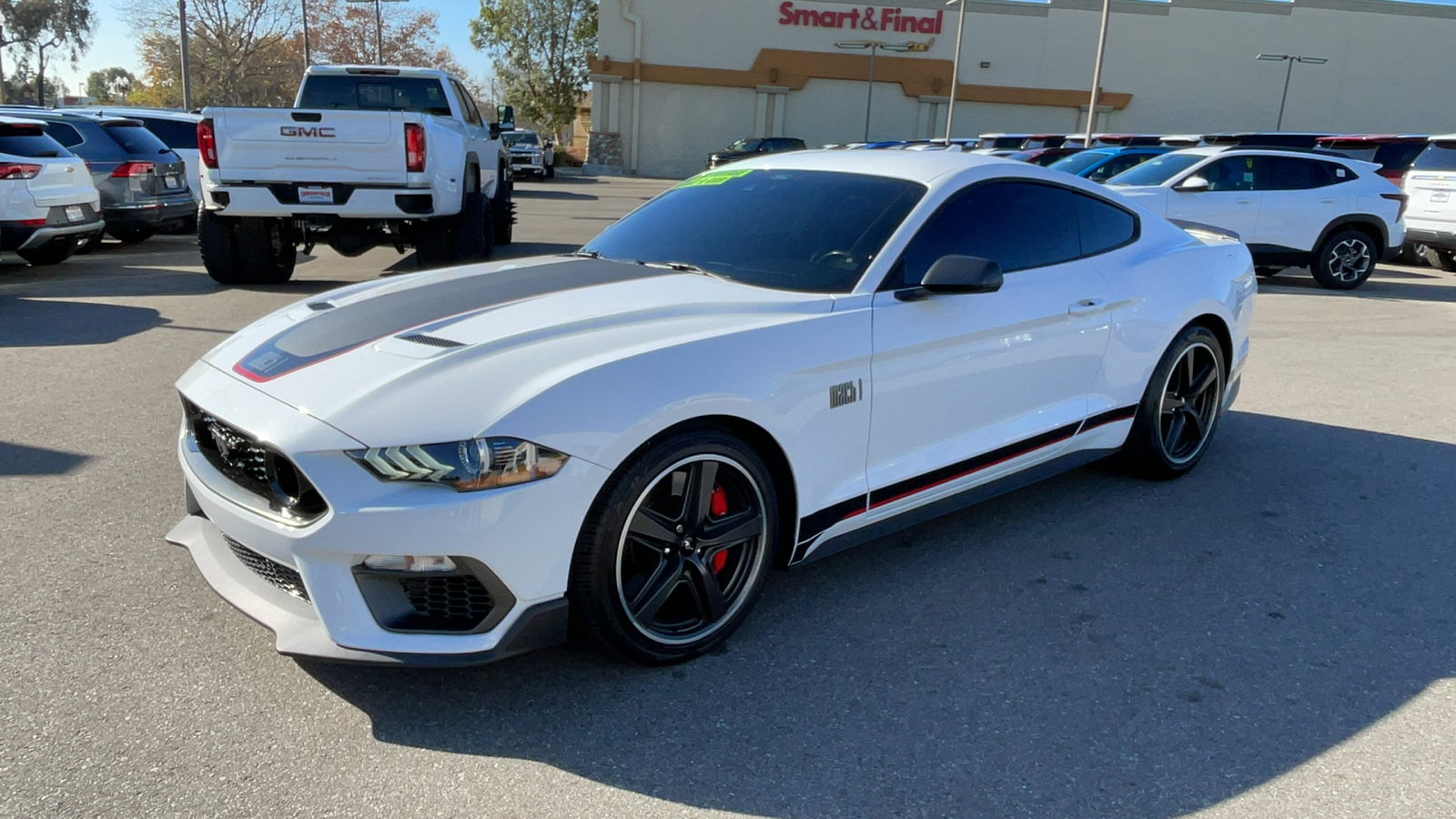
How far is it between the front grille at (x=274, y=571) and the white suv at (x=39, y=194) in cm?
933

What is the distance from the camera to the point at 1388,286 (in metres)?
14.1

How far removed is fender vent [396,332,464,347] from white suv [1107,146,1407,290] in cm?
1130

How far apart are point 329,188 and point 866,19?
38.2 metres

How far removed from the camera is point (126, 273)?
11430 millimetres

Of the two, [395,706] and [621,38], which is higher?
[621,38]

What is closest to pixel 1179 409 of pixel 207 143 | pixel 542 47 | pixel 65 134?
pixel 207 143

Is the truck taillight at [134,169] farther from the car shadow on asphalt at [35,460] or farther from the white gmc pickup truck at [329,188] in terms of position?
the car shadow on asphalt at [35,460]

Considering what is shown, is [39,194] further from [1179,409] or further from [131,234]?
[1179,409]

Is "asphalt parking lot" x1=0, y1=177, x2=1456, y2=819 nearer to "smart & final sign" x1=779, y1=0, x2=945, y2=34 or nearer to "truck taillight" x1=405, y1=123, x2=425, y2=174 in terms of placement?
"truck taillight" x1=405, y1=123, x2=425, y2=174

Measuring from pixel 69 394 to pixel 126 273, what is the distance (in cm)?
599

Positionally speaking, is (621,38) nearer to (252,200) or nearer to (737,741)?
(252,200)

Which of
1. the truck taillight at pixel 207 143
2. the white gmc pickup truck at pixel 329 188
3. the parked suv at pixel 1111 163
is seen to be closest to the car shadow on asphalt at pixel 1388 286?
the parked suv at pixel 1111 163

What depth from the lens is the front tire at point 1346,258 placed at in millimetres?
13172

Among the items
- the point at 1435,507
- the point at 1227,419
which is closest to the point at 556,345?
the point at 1435,507
